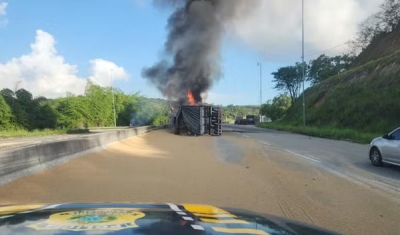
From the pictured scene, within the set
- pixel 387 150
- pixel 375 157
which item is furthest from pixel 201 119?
pixel 387 150

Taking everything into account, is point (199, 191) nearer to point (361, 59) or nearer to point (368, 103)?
point (368, 103)

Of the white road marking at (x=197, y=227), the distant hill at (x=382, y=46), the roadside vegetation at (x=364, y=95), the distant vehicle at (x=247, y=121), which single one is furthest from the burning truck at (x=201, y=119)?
the distant vehicle at (x=247, y=121)

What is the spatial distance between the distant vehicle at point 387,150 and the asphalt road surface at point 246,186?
0.99 feet

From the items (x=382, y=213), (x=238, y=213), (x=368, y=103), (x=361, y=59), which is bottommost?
(x=382, y=213)

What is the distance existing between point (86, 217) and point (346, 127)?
37.6 metres

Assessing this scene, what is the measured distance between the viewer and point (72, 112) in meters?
72.8

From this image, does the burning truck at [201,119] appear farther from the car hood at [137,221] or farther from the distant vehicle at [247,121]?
the distant vehicle at [247,121]

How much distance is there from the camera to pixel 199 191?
340 inches

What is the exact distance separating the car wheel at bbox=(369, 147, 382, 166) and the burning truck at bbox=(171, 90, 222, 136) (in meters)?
18.4

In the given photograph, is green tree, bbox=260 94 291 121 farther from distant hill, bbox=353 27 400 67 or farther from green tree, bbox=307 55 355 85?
distant hill, bbox=353 27 400 67

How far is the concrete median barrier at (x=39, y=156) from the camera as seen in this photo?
8.99 m

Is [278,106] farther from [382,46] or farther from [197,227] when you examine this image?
[197,227]

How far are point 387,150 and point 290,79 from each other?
69738 mm

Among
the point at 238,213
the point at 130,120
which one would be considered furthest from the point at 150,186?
the point at 130,120
